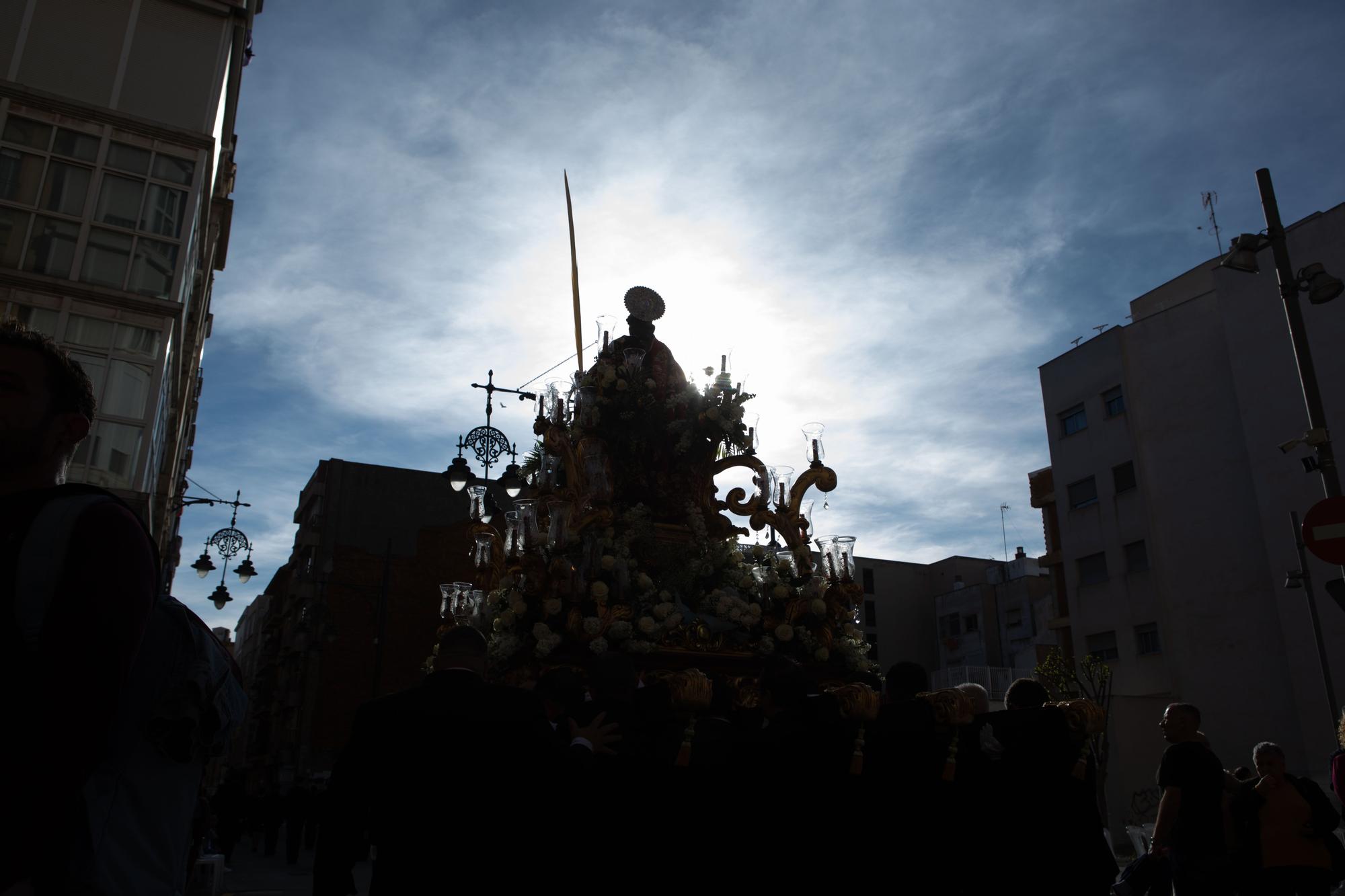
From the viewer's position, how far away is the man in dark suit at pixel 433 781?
4.06 meters

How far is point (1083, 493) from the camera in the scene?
1442 inches

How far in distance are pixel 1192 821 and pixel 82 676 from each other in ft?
21.2

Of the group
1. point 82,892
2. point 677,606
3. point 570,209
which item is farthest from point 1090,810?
point 570,209

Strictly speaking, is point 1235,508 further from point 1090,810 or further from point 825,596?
point 1090,810

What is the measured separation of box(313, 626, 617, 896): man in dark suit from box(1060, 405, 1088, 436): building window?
36.5 metres

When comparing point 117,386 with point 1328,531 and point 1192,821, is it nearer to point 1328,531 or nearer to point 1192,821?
point 1192,821

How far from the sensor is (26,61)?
14.9 meters

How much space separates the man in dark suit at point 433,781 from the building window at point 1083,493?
35822 millimetres

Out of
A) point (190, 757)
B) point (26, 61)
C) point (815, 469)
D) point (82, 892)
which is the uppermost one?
point (26, 61)

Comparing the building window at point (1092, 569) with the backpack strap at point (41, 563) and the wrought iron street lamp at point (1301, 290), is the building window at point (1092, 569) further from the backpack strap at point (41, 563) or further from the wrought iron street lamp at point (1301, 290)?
the backpack strap at point (41, 563)

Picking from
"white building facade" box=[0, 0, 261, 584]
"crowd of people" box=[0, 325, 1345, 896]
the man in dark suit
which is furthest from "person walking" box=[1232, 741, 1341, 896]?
"white building facade" box=[0, 0, 261, 584]

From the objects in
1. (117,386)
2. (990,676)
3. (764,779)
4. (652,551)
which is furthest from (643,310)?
(990,676)

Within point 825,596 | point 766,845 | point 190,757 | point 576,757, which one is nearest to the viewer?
point 190,757

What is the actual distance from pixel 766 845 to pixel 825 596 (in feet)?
13.7
